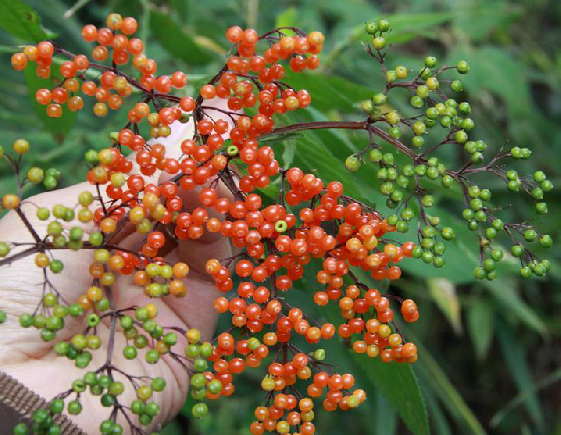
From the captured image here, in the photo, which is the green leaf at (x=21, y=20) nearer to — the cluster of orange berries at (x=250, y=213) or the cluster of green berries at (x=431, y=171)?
the cluster of orange berries at (x=250, y=213)

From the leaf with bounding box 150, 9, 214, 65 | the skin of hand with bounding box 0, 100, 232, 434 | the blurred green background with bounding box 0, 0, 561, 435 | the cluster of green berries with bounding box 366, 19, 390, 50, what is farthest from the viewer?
the leaf with bounding box 150, 9, 214, 65

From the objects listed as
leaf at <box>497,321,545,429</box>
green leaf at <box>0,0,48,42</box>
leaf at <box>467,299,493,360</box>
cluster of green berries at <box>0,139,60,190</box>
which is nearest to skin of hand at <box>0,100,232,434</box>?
cluster of green berries at <box>0,139,60,190</box>

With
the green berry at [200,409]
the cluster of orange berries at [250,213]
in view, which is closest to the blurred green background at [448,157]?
the cluster of orange berries at [250,213]

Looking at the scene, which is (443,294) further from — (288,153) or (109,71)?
(109,71)

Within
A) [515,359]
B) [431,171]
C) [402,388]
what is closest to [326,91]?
[431,171]

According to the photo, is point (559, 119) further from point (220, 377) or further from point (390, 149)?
point (220, 377)

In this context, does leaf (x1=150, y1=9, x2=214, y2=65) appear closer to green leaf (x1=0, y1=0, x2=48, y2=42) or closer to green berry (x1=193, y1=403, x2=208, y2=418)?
green leaf (x1=0, y1=0, x2=48, y2=42)
